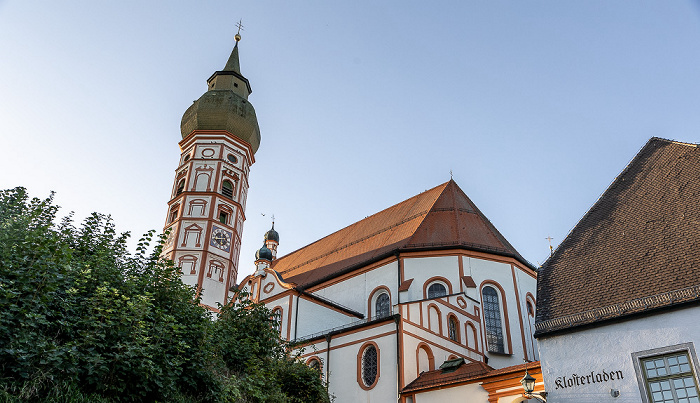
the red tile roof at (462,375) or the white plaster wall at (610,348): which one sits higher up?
the red tile roof at (462,375)

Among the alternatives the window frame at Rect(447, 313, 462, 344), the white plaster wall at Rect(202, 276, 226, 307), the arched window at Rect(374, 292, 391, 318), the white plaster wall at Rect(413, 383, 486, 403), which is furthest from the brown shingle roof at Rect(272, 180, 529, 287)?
the white plaster wall at Rect(413, 383, 486, 403)

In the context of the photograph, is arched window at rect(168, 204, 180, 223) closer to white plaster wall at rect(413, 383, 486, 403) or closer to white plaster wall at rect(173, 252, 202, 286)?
white plaster wall at rect(173, 252, 202, 286)

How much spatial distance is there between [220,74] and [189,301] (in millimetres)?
26564

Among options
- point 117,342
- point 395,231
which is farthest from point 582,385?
point 395,231

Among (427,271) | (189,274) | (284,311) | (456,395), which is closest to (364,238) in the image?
(427,271)

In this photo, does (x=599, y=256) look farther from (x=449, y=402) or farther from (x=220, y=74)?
(x=220, y=74)

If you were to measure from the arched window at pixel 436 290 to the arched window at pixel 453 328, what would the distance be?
1826mm

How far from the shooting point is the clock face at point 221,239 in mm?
28672

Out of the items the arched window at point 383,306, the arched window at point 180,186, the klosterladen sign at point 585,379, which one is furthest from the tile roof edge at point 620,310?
the arched window at point 180,186

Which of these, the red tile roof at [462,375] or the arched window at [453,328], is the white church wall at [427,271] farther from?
the red tile roof at [462,375]

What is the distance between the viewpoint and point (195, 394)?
34.1ft

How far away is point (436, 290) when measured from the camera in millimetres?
22984

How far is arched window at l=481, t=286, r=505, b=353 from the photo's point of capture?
72.1 feet

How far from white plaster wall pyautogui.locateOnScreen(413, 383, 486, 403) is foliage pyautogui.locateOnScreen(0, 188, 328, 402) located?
6109mm
